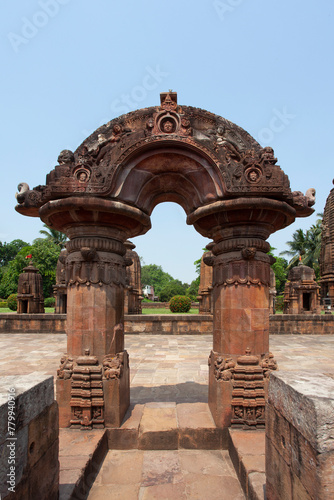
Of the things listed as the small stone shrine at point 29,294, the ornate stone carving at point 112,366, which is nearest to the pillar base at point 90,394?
the ornate stone carving at point 112,366

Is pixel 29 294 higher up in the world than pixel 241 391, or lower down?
higher up

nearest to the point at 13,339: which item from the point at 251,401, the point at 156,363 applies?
the point at 156,363

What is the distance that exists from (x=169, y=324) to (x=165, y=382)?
27.3 feet

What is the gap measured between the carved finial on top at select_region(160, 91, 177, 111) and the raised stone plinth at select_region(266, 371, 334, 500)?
3625 millimetres

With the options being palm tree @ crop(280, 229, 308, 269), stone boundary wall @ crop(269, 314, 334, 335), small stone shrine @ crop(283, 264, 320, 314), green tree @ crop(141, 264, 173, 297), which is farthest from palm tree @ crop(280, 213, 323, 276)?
green tree @ crop(141, 264, 173, 297)

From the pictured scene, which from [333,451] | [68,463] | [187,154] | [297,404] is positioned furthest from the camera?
[187,154]

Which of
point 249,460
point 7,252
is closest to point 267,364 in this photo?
point 249,460

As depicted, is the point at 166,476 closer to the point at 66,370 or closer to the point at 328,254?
the point at 66,370

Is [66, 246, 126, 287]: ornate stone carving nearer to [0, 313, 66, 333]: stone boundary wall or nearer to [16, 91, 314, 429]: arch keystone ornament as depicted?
[16, 91, 314, 429]: arch keystone ornament

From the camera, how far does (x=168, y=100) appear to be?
172 inches

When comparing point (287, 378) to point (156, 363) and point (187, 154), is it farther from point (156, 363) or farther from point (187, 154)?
point (156, 363)

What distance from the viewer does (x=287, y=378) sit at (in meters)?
2.23

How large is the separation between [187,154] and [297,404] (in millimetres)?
3332

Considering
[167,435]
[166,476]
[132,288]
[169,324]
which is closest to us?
[166,476]
